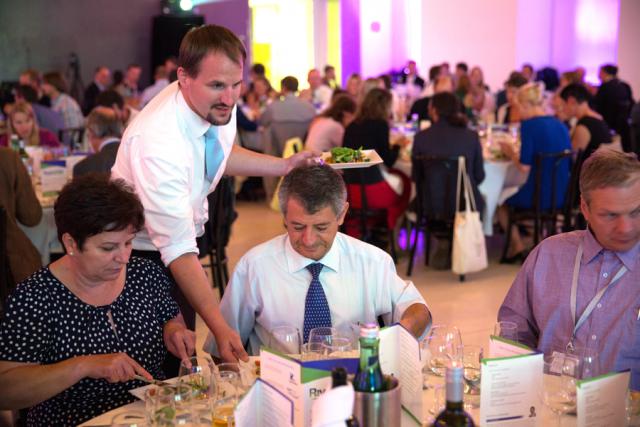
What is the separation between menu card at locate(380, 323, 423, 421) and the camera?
2018 mm

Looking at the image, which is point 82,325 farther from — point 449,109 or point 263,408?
point 449,109

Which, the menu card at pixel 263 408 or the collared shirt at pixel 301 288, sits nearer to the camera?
the menu card at pixel 263 408

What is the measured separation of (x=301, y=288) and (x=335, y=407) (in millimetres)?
1305

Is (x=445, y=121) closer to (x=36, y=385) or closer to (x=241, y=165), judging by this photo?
(x=241, y=165)

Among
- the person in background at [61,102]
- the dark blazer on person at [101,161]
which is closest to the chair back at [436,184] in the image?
the dark blazer on person at [101,161]

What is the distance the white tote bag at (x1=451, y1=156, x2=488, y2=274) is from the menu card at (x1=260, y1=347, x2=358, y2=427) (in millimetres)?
4393

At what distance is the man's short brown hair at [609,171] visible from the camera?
2.44m

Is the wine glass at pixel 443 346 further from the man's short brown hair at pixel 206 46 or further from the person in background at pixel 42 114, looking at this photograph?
the person in background at pixel 42 114

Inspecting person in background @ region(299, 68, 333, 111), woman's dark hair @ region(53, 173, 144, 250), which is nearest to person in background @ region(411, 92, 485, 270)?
woman's dark hair @ region(53, 173, 144, 250)

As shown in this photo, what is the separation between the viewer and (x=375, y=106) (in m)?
6.76

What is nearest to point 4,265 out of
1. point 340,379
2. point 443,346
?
point 443,346

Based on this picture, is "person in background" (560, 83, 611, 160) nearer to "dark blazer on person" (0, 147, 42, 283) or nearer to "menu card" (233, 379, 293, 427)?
"dark blazer on person" (0, 147, 42, 283)

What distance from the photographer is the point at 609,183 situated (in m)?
2.45

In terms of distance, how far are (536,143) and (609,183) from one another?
404 centimetres
